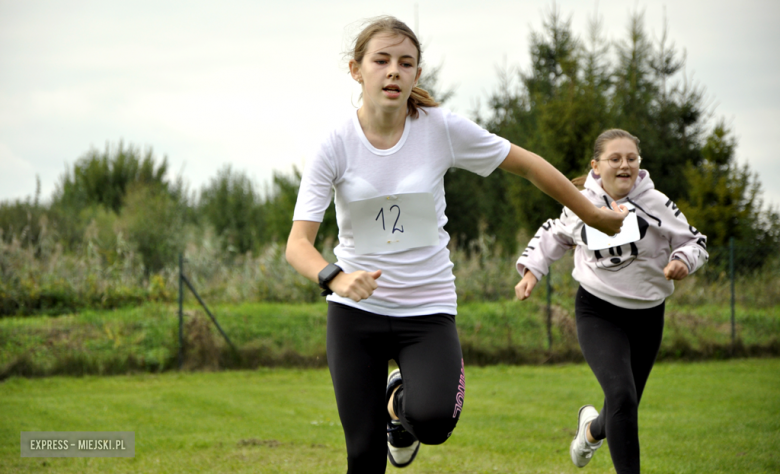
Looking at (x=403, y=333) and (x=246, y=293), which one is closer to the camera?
(x=403, y=333)

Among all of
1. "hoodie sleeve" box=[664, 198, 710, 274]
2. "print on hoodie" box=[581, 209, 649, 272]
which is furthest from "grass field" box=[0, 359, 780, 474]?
"hoodie sleeve" box=[664, 198, 710, 274]

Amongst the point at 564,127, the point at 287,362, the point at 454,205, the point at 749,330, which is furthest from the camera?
the point at 454,205

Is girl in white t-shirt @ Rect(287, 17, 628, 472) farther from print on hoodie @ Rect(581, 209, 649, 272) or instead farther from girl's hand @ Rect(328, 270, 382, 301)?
print on hoodie @ Rect(581, 209, 649, 272)

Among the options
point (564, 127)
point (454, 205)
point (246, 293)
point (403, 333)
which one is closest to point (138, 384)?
point (246, 293)

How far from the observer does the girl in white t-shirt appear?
303 cm

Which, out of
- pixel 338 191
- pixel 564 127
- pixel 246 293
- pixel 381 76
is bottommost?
pixel 246 293

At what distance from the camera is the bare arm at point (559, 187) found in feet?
10.2

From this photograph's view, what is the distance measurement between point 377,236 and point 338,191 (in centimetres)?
26

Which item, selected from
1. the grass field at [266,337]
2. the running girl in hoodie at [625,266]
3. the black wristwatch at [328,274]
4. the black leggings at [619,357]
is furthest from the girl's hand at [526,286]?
the grass field at [266,337]

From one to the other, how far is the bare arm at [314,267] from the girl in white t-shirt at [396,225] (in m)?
0.24

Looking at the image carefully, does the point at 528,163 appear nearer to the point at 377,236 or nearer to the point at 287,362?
the point at 377,236

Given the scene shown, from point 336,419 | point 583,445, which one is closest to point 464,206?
point 336,419

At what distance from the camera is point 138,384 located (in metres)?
9.91

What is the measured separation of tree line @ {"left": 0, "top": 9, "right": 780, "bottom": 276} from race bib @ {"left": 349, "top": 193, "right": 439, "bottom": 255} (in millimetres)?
11334
